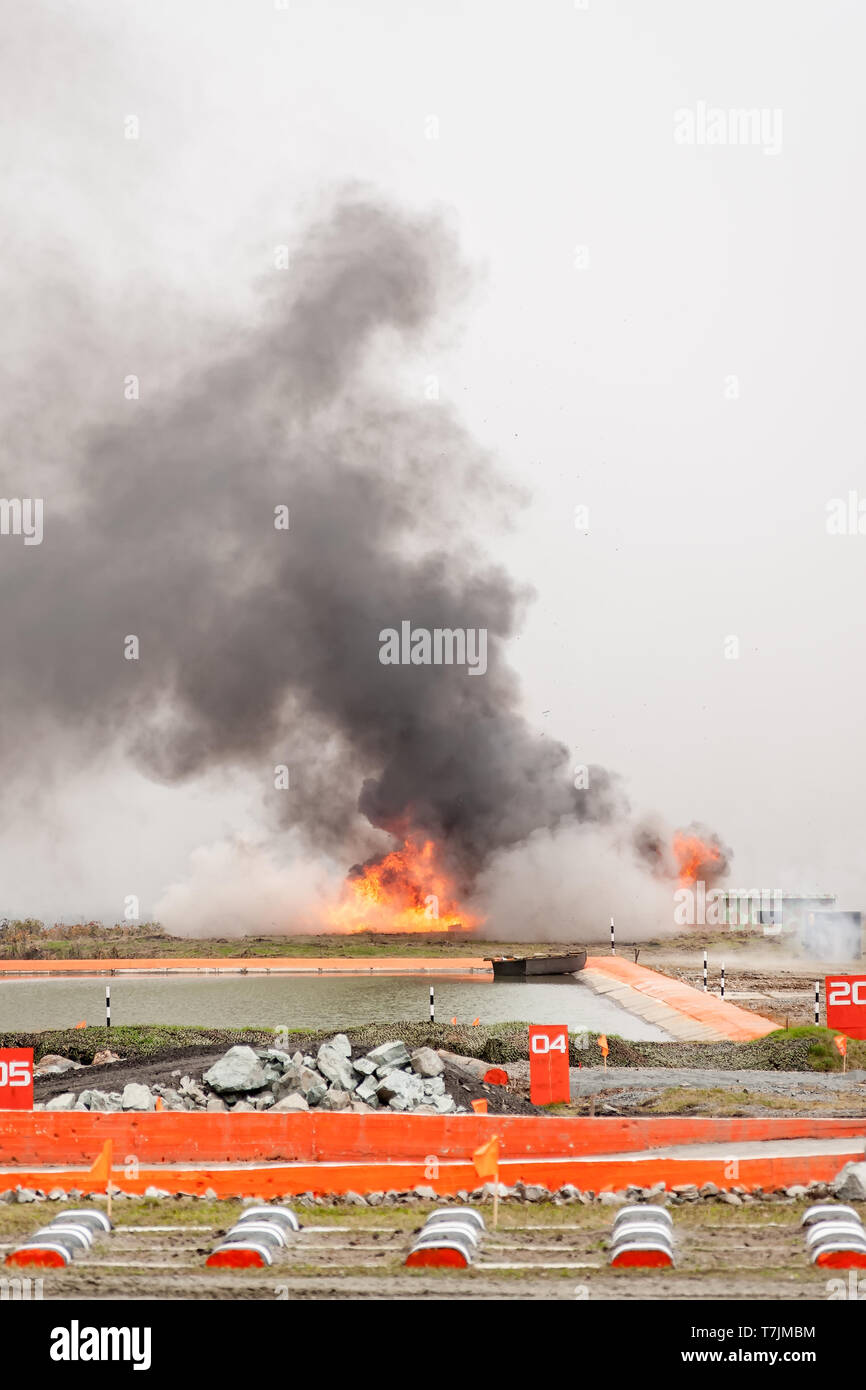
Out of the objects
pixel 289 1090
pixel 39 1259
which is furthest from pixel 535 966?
pixel 39 1259

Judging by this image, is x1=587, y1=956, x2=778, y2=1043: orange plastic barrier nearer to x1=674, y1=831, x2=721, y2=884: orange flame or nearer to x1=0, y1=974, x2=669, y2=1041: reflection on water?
x1=0, y1=974, x2=669, y2=1041: reflection on water

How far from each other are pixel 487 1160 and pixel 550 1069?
8802 mm

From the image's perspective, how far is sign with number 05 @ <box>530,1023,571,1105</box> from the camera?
23984 mm

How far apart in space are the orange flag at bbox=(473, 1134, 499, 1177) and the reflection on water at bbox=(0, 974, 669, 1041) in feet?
75.9

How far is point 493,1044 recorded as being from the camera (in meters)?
32.2

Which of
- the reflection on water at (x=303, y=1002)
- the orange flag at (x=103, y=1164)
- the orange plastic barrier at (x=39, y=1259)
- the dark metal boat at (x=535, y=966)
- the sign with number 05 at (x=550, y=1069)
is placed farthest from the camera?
the dark metal boat at (x=535, y=966)

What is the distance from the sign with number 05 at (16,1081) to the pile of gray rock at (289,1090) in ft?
1.47

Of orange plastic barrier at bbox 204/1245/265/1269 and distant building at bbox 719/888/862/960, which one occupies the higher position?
distant building at bbox 719/888/862/960

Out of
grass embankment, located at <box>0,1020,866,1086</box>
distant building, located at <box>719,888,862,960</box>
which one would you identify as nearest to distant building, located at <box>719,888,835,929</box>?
distant building, located at <box>719,888,862,960</box>

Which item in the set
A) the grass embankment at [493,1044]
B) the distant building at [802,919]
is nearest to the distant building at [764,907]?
the distant building at [802,919]

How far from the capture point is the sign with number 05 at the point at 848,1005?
1190 inches

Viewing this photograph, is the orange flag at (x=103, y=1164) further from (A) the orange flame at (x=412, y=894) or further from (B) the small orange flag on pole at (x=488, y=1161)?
(A) the orange flame at (x=412, y=894)

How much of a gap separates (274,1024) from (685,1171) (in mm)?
28220
